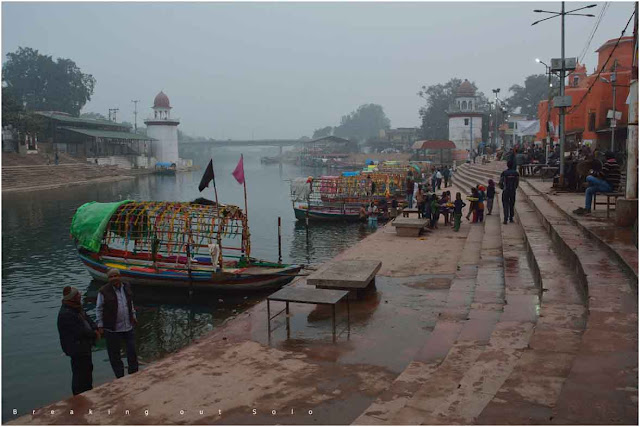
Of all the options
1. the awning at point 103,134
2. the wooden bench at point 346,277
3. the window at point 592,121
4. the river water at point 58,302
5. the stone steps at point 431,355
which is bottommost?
the river water at point 58,302

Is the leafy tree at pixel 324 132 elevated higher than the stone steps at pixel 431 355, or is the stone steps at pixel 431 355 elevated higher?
the leafy tree at pixel 324 132

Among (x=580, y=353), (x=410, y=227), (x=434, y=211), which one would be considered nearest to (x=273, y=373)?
(x=580, y=353)

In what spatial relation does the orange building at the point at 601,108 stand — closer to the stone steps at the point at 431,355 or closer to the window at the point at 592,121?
the window at the point at 592,121

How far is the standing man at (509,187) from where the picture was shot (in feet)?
44.8

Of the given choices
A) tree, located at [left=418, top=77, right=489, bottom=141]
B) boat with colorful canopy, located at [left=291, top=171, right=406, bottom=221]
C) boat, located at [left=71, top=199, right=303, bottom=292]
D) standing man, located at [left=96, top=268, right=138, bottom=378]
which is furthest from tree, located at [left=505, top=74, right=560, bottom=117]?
standing man, located at [left=96, top=268, right=138, bottom=378]

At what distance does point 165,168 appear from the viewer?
Result: 81.4m

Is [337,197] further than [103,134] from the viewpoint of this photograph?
No

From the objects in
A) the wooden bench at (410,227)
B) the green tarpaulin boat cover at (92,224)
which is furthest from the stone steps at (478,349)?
the green tarpaulin boat cover at (92,224)

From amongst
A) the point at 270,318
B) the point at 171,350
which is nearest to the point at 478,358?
the point at 270,318

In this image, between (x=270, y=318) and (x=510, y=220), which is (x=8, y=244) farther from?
(x=510, y=220)

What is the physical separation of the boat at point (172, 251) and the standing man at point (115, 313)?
5766 millimetres

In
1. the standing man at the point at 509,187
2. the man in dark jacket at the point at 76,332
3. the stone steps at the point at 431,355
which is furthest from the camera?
the standing man at the point at 509,187

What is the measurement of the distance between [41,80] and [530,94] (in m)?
81.2

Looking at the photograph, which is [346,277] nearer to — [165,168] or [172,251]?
[172,251]
